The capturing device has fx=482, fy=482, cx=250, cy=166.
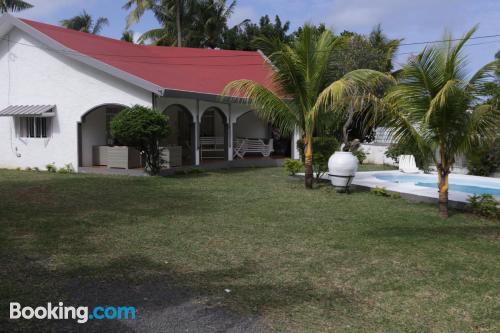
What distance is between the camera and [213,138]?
60.6 feet

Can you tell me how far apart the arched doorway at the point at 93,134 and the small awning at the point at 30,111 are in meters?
1.15

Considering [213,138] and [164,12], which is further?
[164,12]

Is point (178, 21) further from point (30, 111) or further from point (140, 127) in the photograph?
point (140, 127)

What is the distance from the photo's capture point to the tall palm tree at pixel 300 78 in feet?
38.3

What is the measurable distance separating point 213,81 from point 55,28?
595 cm

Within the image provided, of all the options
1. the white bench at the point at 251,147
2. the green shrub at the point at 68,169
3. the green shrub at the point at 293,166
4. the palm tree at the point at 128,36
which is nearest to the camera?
the green shrub at the point at 293,166

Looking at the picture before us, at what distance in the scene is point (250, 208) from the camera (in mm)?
9445

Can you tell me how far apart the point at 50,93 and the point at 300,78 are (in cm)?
920

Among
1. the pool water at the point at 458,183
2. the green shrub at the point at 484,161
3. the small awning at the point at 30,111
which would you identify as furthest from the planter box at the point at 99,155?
the green shrub at the point at 484,161

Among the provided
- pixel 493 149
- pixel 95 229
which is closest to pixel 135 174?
pixel 95 229

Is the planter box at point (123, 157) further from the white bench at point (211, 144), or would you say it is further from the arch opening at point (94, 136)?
Result: the white bench at point (211, 144)

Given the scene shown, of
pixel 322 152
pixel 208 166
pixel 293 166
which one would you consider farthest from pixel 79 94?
pixel 322 152

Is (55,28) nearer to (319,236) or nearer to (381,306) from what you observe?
(319,236)
